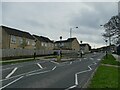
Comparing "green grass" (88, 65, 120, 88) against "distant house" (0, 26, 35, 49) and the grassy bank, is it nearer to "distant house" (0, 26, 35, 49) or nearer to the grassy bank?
the grassy bank

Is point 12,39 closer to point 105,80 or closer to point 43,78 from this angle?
point 43,78

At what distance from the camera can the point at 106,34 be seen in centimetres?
3709

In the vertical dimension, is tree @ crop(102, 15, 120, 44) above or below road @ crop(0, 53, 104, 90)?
above

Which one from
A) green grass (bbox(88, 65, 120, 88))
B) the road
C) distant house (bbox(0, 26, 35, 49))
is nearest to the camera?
green grass (bbox(88, 65, 120, 88))

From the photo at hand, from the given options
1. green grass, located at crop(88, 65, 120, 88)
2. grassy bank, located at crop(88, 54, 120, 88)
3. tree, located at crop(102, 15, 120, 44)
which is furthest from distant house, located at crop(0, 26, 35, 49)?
green grass, located at crop(88, 65, 120, 88)

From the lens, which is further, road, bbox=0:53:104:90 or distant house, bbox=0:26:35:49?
distant house, bbox=0:26:35:49

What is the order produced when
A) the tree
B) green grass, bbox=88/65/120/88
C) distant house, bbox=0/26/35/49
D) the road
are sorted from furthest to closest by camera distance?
distant house, bbox=0/26/35/49
the tree
the road
green grass, bbox=88/65/120/88

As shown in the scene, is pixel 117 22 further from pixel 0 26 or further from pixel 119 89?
pixel 0 26

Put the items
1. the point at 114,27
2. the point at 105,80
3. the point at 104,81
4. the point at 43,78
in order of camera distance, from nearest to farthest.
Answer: the point at 104,81, the point at 105,80, the point at 43,78, the point at 114,27

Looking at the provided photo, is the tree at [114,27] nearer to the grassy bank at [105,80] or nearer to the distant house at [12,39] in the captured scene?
the grassy bank at [105,80]

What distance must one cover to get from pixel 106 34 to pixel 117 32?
405cm

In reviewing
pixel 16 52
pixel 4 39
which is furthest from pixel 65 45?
pixel 16 52

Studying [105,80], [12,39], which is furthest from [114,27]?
[12,39]

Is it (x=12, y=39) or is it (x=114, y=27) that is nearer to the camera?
(x=114, y=27)
